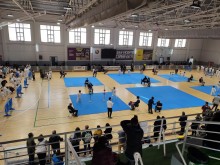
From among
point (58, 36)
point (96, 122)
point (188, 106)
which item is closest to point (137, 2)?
point (96, 122)

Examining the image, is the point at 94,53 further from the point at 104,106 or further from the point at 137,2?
the point at 137,2

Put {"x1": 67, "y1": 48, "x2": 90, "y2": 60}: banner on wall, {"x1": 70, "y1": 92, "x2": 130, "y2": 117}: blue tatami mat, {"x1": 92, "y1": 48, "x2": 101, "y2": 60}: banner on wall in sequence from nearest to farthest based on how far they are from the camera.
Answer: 1. {"x1": 70, "y1": 92, "x2": 130, "y2": 117}: blue tatami mat
2. {"x1": 67, "y1": 48, "x2": 90, "y2": 60}: banner on wall
3. {"x1": 92, "y1": 48, "x2": 101, "y2": 60}: banner on wall

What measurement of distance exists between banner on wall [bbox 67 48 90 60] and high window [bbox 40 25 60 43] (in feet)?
9.75

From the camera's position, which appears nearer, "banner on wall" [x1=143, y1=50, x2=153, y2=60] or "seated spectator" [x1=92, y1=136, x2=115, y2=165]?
"seated spectator" [x1=92, y1=136, x2=115, y2=165]

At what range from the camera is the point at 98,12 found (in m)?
10.8

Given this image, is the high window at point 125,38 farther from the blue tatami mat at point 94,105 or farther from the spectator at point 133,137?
the spectator at point 133,137

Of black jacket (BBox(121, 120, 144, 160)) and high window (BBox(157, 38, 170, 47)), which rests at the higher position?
high window (BBox(157, 38, 170, 47))

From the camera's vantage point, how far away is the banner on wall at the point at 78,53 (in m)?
32.4

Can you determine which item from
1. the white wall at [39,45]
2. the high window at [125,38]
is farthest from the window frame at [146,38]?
the high window at [125,38]

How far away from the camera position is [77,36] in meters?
32.2

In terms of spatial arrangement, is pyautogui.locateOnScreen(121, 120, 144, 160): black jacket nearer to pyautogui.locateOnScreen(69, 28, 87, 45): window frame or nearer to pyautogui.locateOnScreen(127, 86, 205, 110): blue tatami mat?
pyautogui.locateOnScreen(127, 86, 205, 110): blue tatami mat

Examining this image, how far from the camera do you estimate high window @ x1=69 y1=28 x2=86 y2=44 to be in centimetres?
3186

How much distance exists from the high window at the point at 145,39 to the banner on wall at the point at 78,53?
11.9 metres

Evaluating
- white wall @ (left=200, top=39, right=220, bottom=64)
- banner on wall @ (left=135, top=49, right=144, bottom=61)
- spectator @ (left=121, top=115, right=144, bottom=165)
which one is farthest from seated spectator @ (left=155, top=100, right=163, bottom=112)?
white wall @ (left=200, top=39, right=220, bottom=64)
